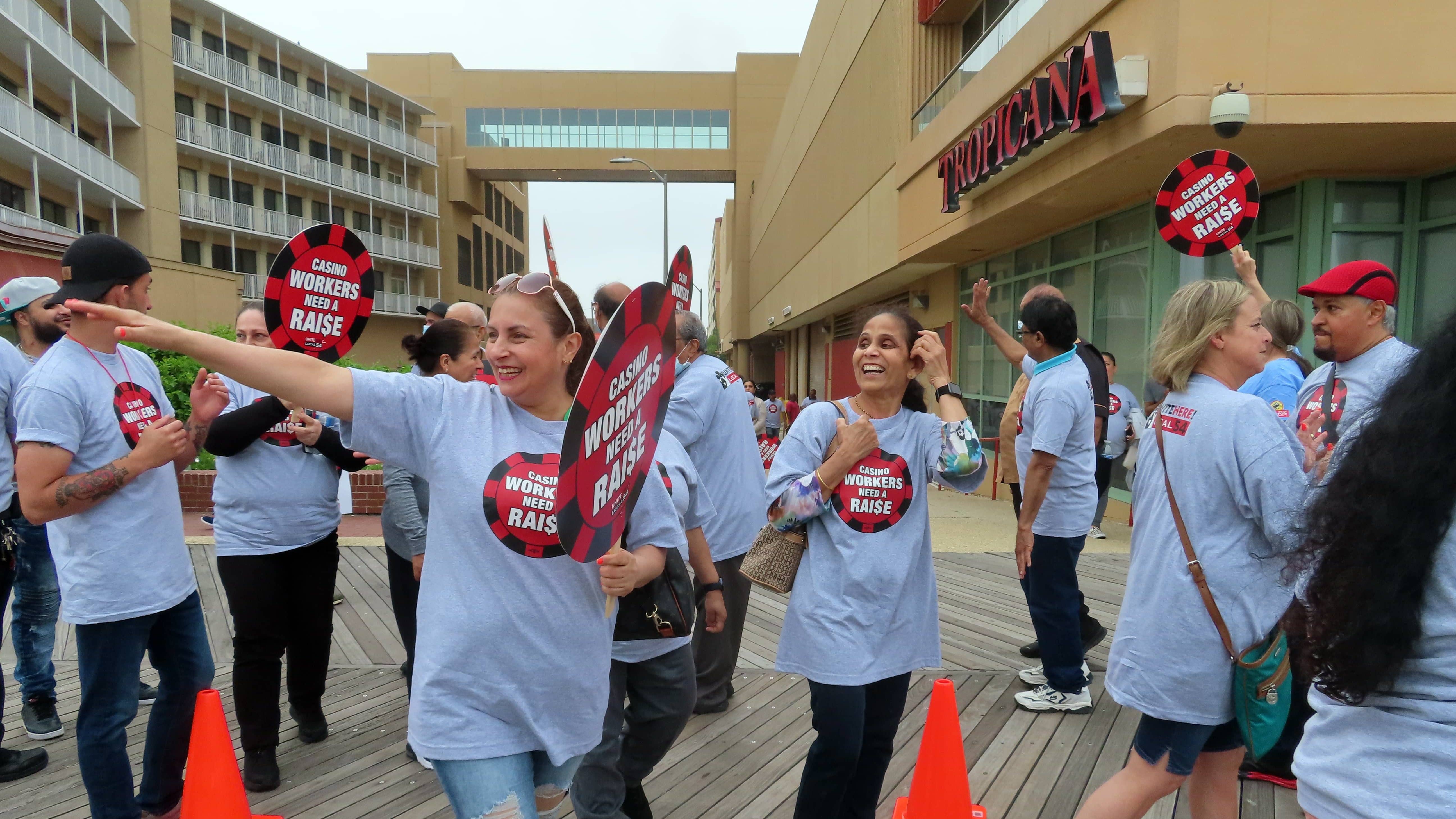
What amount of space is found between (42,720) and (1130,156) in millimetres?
8307

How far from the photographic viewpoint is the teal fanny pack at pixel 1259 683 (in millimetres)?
2264

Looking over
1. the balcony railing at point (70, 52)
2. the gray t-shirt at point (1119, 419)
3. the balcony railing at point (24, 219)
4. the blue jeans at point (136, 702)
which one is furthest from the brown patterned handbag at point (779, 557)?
the balcony railing at point (70, 52)

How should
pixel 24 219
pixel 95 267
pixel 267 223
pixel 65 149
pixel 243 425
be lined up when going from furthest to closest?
pixel 267 223 < pixel 65 149 < pixel 24 219 < pixel 243 425 < pixel 95 267

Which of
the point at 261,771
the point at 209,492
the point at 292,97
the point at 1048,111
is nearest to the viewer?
the point at 261,771

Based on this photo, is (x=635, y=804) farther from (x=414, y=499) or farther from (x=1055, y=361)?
(x=1055, y=361)

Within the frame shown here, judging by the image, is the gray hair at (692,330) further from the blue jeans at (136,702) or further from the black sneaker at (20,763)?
the black sneaker at (20,763)

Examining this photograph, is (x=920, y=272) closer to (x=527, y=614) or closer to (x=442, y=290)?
(x=527, y=614)

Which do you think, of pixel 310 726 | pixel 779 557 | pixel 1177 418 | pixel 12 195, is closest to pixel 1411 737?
pixel 1177 418

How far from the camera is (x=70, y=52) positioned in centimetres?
2450

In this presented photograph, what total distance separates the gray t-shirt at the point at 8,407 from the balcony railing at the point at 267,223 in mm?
29255

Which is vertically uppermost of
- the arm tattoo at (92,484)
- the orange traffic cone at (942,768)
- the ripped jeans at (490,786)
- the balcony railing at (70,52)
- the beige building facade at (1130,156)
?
the balcony railing at (70,52)

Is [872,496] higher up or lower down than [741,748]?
higher up

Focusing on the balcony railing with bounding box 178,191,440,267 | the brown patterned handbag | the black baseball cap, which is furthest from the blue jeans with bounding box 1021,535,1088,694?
the balcony railing with bounding box 178,191,440,267

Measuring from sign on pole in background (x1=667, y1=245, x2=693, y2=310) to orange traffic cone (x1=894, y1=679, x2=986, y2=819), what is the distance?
1.71 m
